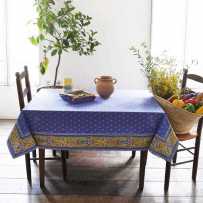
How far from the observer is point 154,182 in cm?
285

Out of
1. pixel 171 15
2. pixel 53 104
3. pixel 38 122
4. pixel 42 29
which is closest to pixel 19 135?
pixel 38 122

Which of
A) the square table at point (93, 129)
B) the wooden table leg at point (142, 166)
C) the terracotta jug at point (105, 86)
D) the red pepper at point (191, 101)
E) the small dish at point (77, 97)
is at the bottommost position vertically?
the wooden table leg at point (142, 166)

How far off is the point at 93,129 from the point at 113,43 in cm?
212

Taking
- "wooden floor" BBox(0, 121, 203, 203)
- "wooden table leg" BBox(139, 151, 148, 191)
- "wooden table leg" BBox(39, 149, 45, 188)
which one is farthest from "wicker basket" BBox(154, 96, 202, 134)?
"wooden table leg" BBox(39, 149, 45, 188)

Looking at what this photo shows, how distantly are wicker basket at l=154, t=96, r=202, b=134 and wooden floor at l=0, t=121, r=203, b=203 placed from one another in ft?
1.57

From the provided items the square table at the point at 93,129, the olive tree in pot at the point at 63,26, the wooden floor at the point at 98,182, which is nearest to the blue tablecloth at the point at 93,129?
the square table at the point at 93,129

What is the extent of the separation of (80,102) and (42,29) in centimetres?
147

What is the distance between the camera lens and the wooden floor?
8.48ft

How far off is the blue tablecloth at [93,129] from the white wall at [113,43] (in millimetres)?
1910

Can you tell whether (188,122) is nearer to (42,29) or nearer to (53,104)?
(53,104)

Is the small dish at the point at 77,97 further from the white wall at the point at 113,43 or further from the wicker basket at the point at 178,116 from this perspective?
the white wall at the point at 113,43

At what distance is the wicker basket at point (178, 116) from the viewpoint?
255 cm

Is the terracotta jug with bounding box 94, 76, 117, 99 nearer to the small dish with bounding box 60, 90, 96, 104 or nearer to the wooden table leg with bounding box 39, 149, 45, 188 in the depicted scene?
the small dish with bounding box 60, 90, 96, 104

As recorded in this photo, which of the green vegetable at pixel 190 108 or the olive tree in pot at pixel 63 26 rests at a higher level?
the olive tree in pot at pixel 63 26
